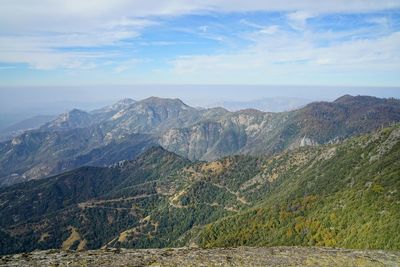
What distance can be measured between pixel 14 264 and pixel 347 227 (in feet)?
359

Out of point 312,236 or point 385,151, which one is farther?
point 385,151

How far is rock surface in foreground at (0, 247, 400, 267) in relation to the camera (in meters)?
21.5

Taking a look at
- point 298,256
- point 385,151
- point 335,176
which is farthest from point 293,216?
point 298,256

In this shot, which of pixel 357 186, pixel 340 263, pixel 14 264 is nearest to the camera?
pixel 14 264

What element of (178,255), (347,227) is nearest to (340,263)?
(178,255)

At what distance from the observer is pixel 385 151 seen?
15938 centimetres

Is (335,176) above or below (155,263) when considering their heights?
below

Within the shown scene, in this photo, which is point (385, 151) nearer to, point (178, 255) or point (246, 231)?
point (246, 231)

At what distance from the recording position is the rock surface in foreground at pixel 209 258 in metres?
21.5

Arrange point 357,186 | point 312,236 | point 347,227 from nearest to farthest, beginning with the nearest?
point 347,227 → point 312,236 → point 357,186

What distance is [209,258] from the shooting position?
23.0 meters

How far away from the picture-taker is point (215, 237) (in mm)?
Answer: 178375

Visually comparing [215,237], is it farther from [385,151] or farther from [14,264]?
[14,264]

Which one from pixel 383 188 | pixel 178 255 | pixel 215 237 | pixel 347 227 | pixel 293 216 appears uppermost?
pixel 178 255
